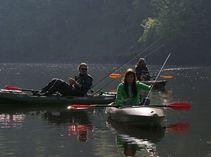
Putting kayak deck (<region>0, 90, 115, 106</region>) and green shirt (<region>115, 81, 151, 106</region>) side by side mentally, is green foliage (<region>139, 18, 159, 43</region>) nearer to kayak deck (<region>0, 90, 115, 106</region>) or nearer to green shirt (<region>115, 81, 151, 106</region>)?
kayak deck (<region>0, 90, 115, 106</region>)

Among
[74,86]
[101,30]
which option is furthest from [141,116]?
[101,30]

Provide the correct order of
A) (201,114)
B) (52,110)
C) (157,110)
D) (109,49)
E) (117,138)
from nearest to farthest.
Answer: (117,138) → (157,110) → (201,114) → (52,110) → (109,49)

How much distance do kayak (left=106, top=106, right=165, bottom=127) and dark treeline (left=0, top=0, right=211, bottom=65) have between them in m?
59.1

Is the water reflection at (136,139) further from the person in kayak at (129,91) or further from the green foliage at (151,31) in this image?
the green foliage at (151,31)

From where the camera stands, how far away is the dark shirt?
20344 mm

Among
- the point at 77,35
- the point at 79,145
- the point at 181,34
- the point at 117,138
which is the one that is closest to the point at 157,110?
the point at 117,138

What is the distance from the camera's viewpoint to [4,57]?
349 feet

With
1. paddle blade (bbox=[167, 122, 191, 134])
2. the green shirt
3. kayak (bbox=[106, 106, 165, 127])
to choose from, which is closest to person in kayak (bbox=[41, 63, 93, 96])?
the green shirt

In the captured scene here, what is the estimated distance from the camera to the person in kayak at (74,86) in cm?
2012

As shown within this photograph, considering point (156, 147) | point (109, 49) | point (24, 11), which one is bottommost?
point (156, 147)

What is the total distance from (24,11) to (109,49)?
2156 centimetres

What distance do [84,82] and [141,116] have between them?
582cm

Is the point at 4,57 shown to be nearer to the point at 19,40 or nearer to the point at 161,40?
the point at 19,40

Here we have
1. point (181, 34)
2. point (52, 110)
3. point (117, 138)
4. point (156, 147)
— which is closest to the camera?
point (156, 147)
